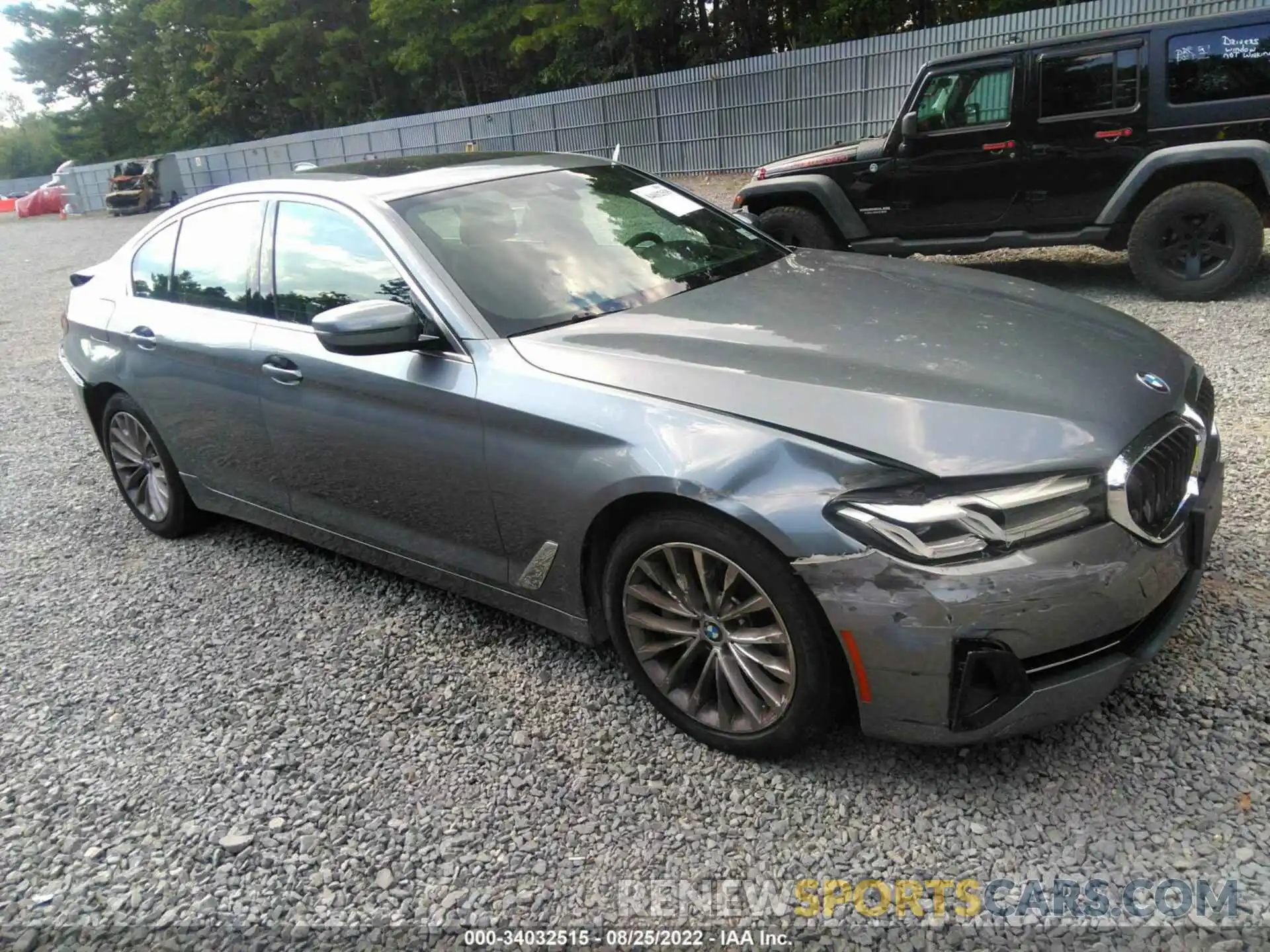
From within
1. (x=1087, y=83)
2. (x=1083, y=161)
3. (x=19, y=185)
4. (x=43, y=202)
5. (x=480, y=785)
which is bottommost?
(x=19, y=185)

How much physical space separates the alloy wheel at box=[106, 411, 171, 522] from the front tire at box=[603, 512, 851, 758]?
2823mm

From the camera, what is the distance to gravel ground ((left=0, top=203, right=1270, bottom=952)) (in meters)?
2.30

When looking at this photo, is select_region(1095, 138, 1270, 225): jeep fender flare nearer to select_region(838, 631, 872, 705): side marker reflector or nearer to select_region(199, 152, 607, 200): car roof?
select_region(199, 152, 607, 200): car roof

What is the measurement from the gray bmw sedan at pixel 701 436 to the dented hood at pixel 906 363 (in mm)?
11

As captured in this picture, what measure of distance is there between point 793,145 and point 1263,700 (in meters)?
17.3

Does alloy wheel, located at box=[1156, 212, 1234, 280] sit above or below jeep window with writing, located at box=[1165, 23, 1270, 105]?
below

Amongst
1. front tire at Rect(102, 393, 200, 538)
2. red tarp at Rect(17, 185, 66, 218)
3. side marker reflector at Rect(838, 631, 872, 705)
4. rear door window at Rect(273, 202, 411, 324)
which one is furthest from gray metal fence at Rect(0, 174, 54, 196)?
side marker reflector at Rect(838, 631, 872, 705)

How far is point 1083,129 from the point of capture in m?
7.12

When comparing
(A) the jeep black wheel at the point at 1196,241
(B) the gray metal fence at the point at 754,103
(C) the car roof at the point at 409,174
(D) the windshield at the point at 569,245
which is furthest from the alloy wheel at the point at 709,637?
(B) the gray metal fence at the point at 754,103

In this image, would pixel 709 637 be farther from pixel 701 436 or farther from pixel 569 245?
pixel 569 245

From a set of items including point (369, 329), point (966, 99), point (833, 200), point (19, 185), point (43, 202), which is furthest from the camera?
point (19, 185)

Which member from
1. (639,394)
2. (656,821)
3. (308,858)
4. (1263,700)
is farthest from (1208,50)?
(308,858)

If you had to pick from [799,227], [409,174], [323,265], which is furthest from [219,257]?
[799,227]

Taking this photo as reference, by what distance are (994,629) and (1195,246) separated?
612 cm
